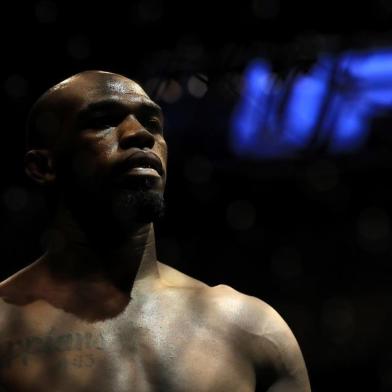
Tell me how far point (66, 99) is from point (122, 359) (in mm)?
300

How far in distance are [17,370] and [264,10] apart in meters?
0.78

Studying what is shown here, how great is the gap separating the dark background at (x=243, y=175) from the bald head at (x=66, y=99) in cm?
35

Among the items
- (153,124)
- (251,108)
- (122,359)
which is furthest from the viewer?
(251,108)

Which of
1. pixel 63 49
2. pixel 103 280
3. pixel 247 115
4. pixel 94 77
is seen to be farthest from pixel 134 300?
pixel 247 115

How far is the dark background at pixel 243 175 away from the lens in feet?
4.41

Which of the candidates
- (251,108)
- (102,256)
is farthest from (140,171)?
(251,108)

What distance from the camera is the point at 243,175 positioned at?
5.11 feet

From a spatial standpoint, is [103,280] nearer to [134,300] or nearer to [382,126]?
[134,300]

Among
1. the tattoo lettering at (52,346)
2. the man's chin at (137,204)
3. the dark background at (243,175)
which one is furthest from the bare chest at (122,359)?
the dark background at (243,175)

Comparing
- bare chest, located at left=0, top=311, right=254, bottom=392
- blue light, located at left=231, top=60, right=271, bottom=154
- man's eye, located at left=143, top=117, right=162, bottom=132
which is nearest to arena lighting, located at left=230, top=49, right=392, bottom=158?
blue light, located at left=231, top=60, right=271, bottom=154

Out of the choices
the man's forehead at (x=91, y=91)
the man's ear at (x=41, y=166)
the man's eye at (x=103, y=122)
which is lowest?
the man's ear at (x=41, y=166)

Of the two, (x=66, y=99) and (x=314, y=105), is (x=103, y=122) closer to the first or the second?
(x=66, y=99)

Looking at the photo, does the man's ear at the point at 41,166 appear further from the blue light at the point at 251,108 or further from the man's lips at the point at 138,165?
the blue light at the point at 251,108

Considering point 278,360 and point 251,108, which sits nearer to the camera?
point 278,360
